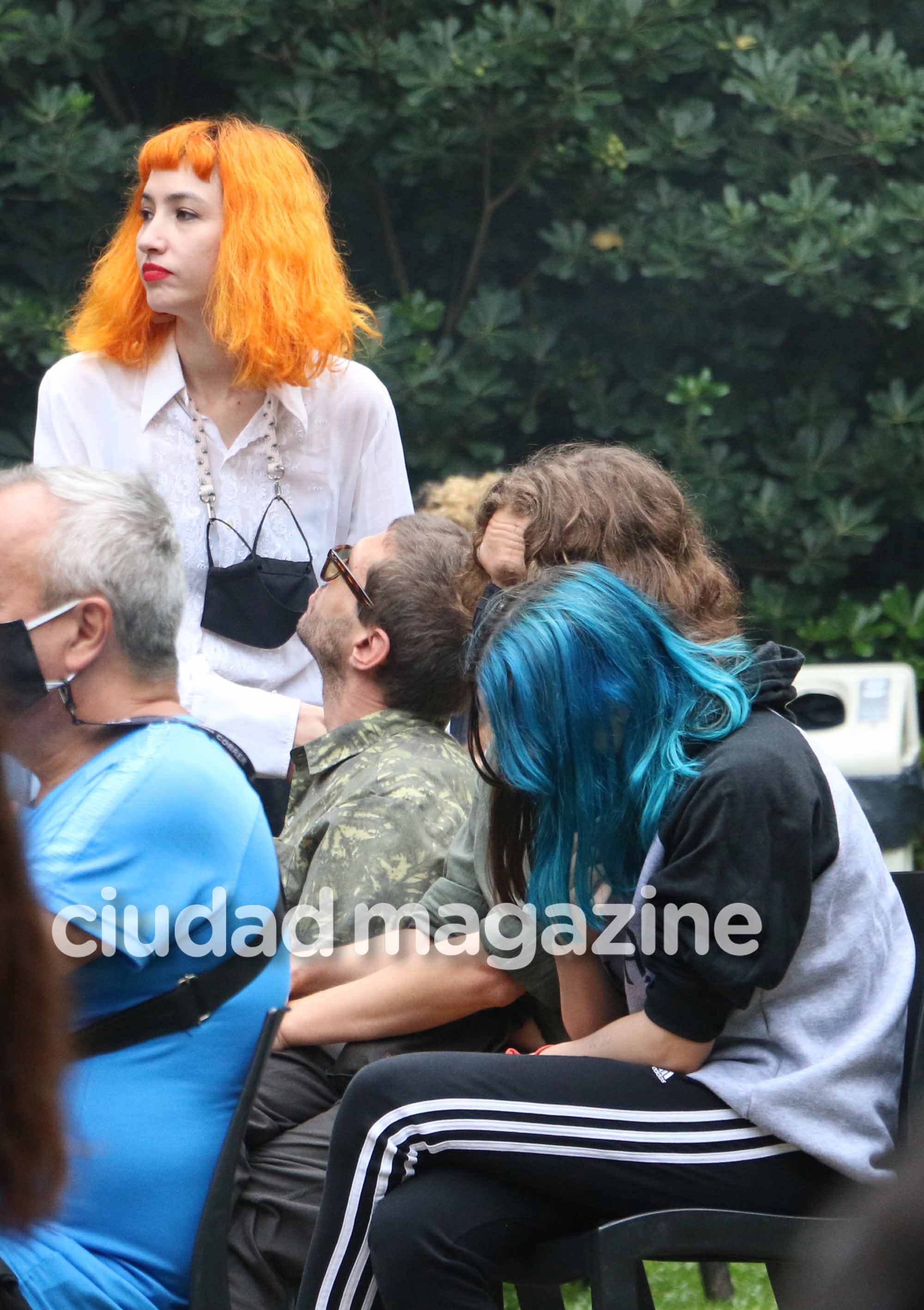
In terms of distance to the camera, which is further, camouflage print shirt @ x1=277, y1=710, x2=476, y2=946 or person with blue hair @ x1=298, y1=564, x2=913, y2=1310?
camouflage print shirt @ x1=277, y1=710, x2=476, y2=946

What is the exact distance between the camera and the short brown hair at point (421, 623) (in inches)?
110

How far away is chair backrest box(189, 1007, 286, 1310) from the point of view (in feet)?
6.11

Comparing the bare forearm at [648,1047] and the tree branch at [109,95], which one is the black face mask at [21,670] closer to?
the bare forearm at [648,1047]

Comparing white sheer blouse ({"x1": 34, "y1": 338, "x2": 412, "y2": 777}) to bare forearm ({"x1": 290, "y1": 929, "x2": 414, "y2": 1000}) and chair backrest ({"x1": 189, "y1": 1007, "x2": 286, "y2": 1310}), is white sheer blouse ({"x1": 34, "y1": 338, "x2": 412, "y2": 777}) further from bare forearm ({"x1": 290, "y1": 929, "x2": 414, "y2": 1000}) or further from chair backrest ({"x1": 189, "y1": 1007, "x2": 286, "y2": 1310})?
chair backrest ({"x1": 189, "y1": 1007, "x2": 286, "y2": 1310})

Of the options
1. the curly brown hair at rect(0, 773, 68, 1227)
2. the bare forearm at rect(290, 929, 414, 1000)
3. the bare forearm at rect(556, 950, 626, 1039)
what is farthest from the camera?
the bare forearm at rect(290, 929, 414, 1000)

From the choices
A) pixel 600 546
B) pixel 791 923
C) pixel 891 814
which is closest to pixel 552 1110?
pixel 791 923

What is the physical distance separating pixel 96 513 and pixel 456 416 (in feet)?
12.4

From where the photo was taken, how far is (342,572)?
2881mm

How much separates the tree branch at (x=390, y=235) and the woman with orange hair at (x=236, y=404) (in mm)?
2659

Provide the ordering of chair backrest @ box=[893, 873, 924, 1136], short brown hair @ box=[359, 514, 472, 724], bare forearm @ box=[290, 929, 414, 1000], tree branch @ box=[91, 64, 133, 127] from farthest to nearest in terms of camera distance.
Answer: tree branch @ box=[91, 64, 133, 127] → short brown hair @ box=[359, 514, 472, 724] → bare forearm @ box=[290, 929, 414, 1000] → chair backrest @ box=[893, 873, 924, 1136]

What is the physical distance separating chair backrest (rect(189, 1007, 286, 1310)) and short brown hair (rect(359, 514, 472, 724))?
100 centimetres

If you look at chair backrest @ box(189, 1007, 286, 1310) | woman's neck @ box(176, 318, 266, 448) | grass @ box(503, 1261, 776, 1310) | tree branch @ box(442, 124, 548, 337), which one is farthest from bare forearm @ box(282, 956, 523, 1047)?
tree branch @ box(442, 124, 548, 337)

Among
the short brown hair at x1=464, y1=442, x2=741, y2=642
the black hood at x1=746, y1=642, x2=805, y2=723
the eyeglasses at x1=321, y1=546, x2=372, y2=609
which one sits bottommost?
the eyeglasses at x1=321, y1=546, x2=372, y2=609

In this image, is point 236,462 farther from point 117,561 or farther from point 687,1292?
point 687,1292
